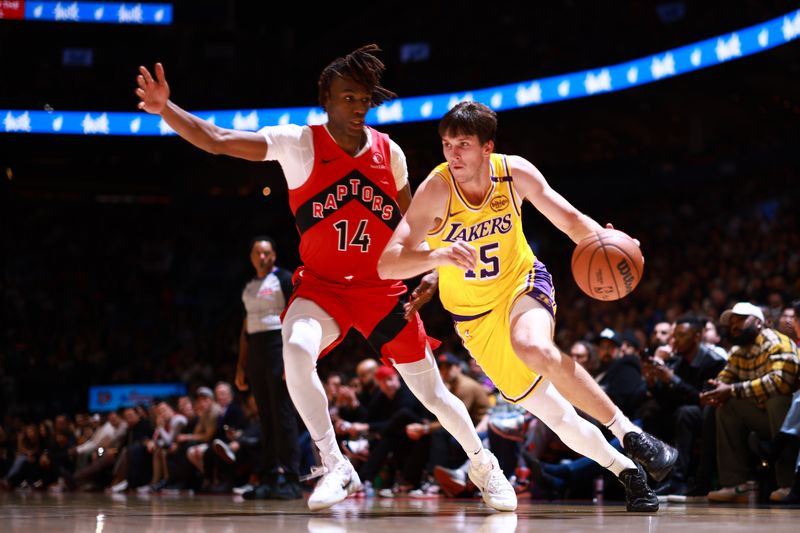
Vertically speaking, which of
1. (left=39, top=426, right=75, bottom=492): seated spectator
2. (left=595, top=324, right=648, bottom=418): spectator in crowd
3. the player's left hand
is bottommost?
(left=39, top=426, right=75, bottom=492): seated spectator

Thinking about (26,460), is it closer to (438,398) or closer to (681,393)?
(681,393)

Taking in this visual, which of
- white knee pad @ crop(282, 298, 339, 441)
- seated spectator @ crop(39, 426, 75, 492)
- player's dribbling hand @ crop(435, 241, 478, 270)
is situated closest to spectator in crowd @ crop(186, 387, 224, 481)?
seated spectator @ crop(39, 426, 75, 492)

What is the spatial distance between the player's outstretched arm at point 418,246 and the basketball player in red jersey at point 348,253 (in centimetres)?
42

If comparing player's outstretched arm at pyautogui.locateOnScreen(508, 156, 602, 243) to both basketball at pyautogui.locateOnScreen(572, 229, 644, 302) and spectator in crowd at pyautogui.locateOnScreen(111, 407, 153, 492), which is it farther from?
spectator in crowd at pyautogui.locateOnScreen(111, 407, 153, 492)

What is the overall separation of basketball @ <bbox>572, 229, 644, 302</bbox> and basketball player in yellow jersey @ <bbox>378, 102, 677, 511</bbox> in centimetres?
13

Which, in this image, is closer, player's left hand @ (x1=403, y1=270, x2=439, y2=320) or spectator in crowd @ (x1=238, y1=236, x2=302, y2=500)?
player's left hand @ (x1=403, y1=270, x2=439, y2=320)

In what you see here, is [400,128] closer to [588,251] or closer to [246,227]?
[246,227]

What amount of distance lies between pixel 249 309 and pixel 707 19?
11191mm

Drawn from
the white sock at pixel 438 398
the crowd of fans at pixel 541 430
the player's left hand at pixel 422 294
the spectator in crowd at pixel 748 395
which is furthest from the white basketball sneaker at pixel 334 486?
the spectator in crowd at pixel 748 395

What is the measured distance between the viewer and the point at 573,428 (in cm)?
433

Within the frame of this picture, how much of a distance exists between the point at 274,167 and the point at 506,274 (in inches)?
589

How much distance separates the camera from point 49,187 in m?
23.0

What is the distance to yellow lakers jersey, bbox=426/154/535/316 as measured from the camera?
4387 millimetres

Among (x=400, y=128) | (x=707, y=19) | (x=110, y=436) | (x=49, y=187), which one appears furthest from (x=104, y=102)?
(x=707, y=19)
